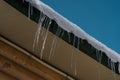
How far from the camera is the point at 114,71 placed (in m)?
4.25

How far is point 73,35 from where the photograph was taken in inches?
142

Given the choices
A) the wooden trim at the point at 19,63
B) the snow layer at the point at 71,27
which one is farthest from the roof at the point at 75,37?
the wooden trim at the point at 19,63

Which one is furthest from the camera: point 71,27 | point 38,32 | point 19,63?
point 19,63

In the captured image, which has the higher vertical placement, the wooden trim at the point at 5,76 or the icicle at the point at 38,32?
the icicle at the point at 38,32

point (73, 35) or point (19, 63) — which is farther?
point (19, 63)

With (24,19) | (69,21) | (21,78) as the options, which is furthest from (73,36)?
(21,78)

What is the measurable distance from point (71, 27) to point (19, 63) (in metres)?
0.85

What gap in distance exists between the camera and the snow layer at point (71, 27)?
335 centimetres

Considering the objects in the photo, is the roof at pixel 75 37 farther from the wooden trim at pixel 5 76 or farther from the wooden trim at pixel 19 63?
the wooden trim at pixel 5 76

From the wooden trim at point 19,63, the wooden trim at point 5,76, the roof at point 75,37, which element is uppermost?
the roof at point 75,37

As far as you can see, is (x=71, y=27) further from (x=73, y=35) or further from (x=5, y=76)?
(x=5, y=76)

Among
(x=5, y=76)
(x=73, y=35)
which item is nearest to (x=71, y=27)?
(x=73, y=35)

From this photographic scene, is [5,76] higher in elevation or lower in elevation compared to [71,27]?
lower

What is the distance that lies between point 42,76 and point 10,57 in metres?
0.57
